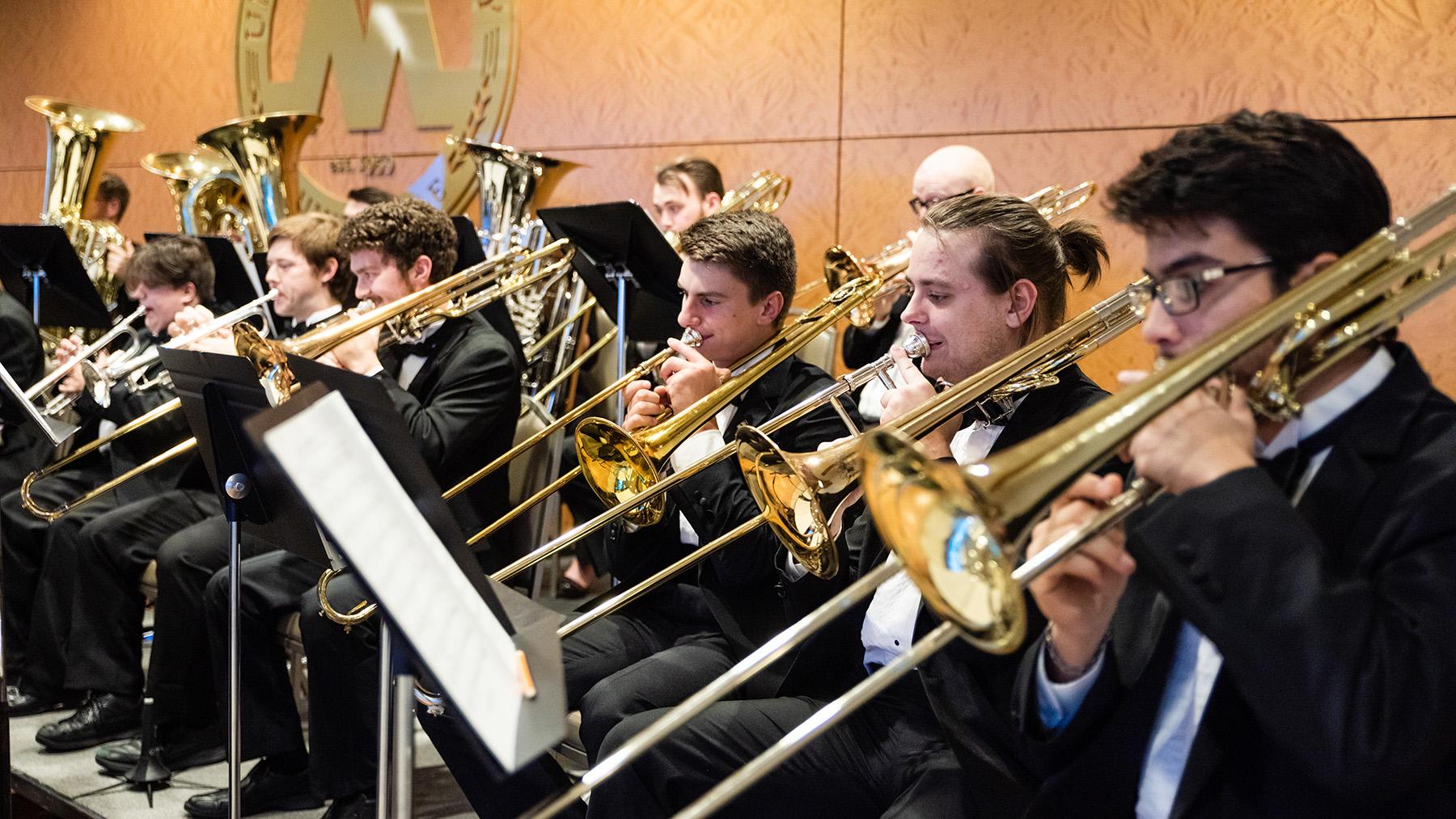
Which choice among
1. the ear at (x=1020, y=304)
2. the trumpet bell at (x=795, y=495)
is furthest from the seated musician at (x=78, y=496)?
the ear at (x=1020, y=304)

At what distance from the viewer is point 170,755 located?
346cm

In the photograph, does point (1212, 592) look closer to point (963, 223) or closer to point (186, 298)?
point (963, 223)

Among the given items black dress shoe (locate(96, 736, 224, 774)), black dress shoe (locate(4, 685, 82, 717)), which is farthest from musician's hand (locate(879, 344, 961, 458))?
black dress shoe (locate(4, 685, 82, 717))

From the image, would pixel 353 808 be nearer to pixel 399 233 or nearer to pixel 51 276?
pixel 399 233

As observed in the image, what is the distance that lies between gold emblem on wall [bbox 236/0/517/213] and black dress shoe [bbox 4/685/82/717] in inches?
114

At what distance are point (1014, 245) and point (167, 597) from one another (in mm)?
2581

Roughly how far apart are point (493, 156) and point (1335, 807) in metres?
3.94

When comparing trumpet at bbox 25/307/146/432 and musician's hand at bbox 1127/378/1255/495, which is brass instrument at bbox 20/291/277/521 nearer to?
trumpet at bbox 25/307/146/432

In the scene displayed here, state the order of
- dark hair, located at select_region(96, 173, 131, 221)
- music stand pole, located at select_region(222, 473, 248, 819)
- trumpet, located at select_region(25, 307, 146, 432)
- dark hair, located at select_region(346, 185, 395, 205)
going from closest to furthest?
music stand pole, located at select_region(222, 473, 248, 819), trumpet, located at select_region(25, 307, 146, 432), dark hair, located at select_region(346, 185, 395, 205), dark hair, located at select_region(96, 173, 131, 221)

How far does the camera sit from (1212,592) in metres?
1.21

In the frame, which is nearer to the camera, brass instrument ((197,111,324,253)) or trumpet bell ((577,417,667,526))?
trumpet bell ((577,417,667,526))

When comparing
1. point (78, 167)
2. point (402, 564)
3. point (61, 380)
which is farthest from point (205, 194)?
point (402, 564)

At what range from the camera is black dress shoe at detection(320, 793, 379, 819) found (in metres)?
2.99

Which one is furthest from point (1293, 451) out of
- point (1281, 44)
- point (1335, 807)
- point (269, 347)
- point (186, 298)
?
point (186, 298)
